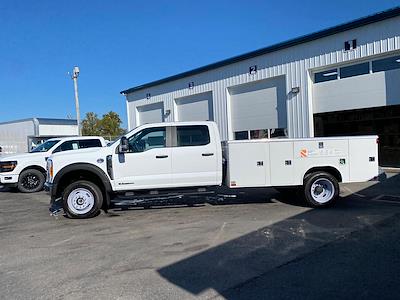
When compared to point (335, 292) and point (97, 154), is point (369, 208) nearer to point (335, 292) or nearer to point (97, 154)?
point (335, 292)

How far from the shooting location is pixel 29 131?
1523 inches

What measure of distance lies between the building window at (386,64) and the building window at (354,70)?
1.09 feet

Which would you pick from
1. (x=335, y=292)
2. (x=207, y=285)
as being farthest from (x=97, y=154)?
(x=335, y=292)

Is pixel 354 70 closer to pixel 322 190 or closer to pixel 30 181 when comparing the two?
pixel 322 190

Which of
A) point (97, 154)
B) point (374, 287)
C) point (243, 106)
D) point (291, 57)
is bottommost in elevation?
point (374, 287)

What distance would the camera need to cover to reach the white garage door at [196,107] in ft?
76.2

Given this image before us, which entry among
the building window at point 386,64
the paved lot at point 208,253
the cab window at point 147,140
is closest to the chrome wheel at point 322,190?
the paved lot at point 208,253

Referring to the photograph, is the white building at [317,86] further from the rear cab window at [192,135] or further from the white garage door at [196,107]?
the rear cab window at [192,135]

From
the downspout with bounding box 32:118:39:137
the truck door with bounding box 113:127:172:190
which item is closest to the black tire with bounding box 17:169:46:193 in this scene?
the truck door with bounding box 113:127:172:190

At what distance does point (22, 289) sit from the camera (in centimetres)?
478

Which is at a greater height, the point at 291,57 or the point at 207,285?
the point at 291,57

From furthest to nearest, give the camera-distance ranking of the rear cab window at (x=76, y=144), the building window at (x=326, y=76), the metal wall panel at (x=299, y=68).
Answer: the building window at (x=326, y=76) < the rear cab window at (x=76, y=144) < the metal wall panel at (x=299, y=68)

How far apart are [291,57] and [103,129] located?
4080cm

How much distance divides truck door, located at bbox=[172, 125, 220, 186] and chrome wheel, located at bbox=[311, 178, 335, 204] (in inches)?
93.8
